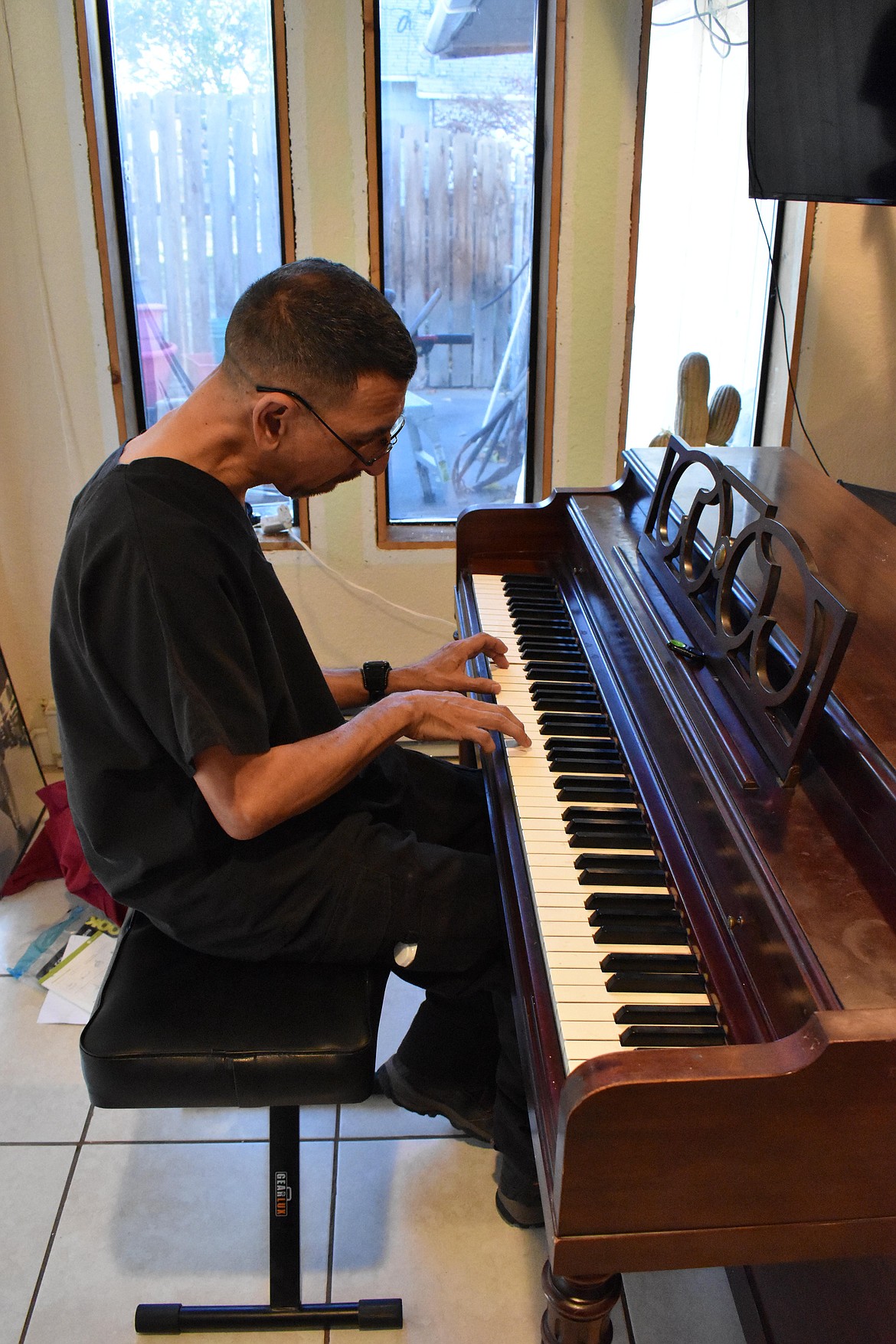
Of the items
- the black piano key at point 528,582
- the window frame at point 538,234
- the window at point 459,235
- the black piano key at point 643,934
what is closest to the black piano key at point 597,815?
the black piano key at point 643,934

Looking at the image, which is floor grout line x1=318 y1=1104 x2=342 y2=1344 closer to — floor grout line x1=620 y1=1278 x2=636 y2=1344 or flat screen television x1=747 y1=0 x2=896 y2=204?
floor grout line x1=620 y1=1278 x2=636 y2=1344

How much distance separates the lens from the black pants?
4.82ft

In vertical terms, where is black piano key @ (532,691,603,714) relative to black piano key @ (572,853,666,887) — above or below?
above

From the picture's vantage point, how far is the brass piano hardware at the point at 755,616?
113cm

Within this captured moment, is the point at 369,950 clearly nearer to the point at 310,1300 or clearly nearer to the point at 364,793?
the point at 364,793

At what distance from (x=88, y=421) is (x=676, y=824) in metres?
2.17

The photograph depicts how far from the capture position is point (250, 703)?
1.26m

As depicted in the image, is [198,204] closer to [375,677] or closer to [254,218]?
[254,218]

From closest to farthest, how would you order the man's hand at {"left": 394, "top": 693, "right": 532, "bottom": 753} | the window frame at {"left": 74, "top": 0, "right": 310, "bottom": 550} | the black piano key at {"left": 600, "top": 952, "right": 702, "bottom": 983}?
the black piano key at {"left": 600, "top": 952, "right": 702, "bottom": 983}, the man's hand at {"left": 394, "top": 693, "right": 532, "bottom": 753}, the window frame at {"left": 74, "top": 0, "right": 310, "bottom": 550}

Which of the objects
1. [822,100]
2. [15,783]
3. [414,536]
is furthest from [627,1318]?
[822,100]

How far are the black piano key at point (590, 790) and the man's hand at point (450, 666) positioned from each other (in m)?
0.34

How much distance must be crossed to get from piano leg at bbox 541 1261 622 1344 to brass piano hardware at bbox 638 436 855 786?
0.56 meters

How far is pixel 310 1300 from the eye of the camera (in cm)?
166

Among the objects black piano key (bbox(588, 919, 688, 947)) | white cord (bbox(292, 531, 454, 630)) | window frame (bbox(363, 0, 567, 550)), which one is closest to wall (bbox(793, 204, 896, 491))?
window frame (bbox(363, 0, 567, 550))
